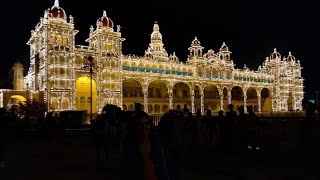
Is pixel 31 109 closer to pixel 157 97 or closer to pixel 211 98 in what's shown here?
pixel 157 97

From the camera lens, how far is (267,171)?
8867 mm

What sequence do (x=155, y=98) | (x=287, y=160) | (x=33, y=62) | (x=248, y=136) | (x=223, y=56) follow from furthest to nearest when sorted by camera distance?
(x=223, y=56) < (x=155, y=98) < (x=33, y=62) < (x=248, y=136) < (x=287, y=160)

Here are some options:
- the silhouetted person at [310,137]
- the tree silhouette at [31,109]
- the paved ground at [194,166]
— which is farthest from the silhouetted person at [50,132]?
the tree silhouette at [31,109]

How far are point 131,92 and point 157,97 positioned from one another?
587 centimetres

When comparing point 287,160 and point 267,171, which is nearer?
point 267,171

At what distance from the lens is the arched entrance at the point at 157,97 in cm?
5650

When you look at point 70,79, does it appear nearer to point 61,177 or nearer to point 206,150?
point 206,150

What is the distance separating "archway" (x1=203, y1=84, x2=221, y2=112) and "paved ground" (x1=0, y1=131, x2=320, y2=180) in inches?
2052

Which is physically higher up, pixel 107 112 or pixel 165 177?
pixel 107 112

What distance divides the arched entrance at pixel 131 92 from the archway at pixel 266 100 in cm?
3262

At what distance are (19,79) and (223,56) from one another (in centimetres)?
3938

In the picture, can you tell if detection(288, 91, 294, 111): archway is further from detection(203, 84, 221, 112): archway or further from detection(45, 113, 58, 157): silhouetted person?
detection(45, 113, 58, 157): silhouetted person

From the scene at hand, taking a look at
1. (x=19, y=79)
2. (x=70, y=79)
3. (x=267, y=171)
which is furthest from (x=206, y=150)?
(x=19, y=79)

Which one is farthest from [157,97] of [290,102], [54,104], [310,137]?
[310,137]
